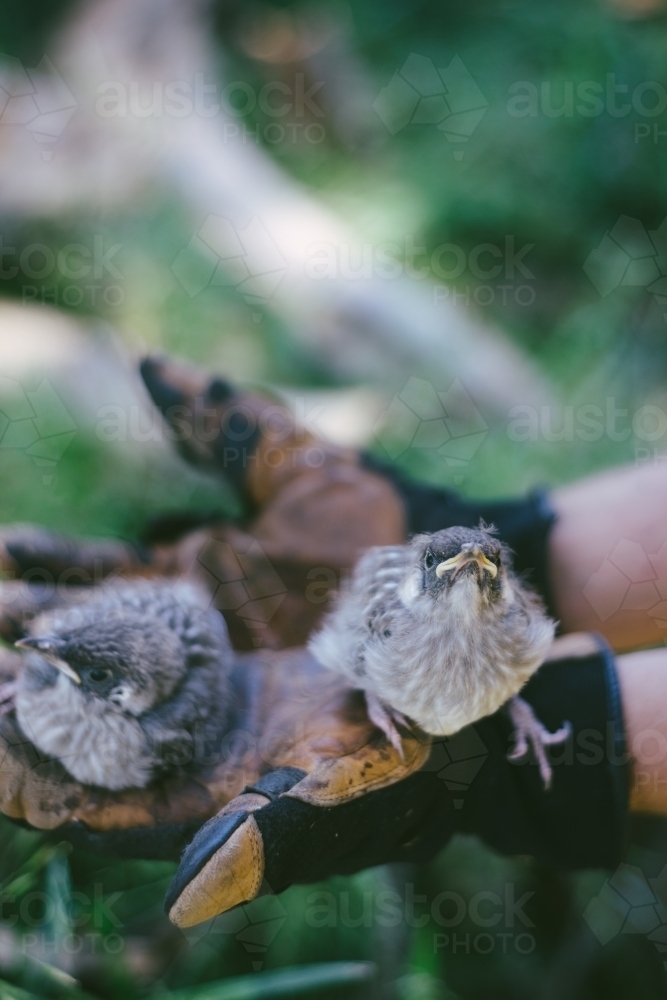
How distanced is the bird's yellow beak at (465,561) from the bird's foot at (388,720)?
0.21 m

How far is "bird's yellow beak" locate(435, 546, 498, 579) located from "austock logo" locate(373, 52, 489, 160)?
8.35 feet

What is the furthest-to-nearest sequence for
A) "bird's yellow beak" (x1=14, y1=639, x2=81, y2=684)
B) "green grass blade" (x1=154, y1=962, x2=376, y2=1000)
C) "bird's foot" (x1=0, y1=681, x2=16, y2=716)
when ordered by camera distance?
"green grass blade" (x1=154, y1=962, x2=376, y2=1000) < "bird's foot" (x1=0, y1=681, x2=16, y2=716) < "bird's yellow beak" (x1=14, y1=639, x2=81, y2=684)

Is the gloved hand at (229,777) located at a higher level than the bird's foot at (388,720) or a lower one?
lower

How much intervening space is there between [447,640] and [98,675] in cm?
40

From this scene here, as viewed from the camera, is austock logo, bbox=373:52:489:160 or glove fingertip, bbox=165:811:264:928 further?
austock logo, bbox=373:52:489:160

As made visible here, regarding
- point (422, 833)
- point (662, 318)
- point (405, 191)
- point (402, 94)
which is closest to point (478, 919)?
point (422, 833)

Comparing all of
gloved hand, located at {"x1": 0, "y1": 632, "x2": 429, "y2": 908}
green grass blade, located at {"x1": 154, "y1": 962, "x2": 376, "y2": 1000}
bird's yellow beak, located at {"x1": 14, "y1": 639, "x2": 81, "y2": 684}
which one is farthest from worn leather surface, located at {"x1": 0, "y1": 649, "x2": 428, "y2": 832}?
green grass blade, located at {"x1": 154, "y1": 962, "x2": 376, "y2": 1000}

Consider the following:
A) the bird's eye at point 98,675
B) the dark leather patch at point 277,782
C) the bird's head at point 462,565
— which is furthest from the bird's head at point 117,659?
the bird's head at point 462,565

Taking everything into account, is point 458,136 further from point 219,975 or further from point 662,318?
point 219,975

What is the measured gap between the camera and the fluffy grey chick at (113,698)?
0.95 meters

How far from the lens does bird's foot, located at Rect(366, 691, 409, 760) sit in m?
0.93

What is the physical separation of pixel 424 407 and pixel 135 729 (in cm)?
163

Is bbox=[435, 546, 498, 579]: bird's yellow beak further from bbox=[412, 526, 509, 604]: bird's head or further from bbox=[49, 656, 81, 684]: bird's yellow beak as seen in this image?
bbox=[49, 656, 81, 684]: bird's yellow beak

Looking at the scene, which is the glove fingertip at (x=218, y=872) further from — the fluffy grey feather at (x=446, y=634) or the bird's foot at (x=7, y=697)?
the bird's foot at (x=7, y=697)
